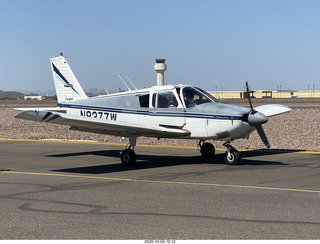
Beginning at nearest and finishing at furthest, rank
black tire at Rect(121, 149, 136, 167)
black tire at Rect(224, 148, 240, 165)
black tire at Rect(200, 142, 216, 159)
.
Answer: black tire at Rect(224, 148, 240, 165) → black tire at Rect(121, 149, 136, 167) → black tire at Rect(200, 142, 216, 159)

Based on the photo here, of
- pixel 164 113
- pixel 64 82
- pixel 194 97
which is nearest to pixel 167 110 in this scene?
pixel 164 113

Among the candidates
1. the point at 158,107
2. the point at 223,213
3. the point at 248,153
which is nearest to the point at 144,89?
the point at 158,107

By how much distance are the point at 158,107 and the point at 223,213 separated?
7211 mm

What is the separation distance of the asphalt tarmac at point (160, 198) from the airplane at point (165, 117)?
87 cm

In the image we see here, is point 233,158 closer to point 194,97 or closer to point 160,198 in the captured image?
point 194,97

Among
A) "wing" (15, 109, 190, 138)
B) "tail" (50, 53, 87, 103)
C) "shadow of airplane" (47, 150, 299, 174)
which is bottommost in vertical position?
"shadow of airplane" (47, 150, 299, 174)

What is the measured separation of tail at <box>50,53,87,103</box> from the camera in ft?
57.8

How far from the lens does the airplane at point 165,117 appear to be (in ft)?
44.7

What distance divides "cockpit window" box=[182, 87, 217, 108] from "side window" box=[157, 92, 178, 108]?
345mm

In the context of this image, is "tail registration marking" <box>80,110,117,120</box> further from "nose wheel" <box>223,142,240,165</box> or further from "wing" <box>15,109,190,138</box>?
"nose wheel" <box>223,142,240,165</box>

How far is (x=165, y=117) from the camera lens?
14.7 m

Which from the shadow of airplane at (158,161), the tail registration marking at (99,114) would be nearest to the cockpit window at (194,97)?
the shadow of airplane at (158,161)

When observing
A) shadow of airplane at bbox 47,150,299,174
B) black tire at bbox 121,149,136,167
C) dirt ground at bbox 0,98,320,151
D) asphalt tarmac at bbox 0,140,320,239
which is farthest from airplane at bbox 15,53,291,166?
dirt ground at bbox 0,98,320,151

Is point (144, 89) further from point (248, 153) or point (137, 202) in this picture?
point (137, 202)
